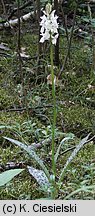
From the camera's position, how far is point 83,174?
1.74 m

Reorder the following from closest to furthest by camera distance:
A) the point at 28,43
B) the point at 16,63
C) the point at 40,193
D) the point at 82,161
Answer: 1. the point at 40,193
2. the point at 82,161
3. the point at 16,63
4. the point at 28,43

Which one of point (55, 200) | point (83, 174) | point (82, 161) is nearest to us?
point (55, 200)

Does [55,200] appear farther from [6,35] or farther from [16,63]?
[6,35]

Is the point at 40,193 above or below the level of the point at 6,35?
below

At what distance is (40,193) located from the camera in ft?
5.23

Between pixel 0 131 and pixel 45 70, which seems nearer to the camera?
pixel 0 131

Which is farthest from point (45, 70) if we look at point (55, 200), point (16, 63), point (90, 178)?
point (55, 200)

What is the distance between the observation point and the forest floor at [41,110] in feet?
5.53

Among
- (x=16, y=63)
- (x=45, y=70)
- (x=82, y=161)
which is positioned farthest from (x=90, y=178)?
(x=16, y=63)

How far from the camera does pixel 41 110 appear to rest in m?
2.45

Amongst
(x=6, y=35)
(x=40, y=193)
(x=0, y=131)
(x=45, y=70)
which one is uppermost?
(x=6, y=35)

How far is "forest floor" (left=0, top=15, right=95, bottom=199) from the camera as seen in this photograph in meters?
1.68

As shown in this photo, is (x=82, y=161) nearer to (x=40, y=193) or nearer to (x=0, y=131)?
(x=40, y=193)

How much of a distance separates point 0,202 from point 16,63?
173 centimetres
